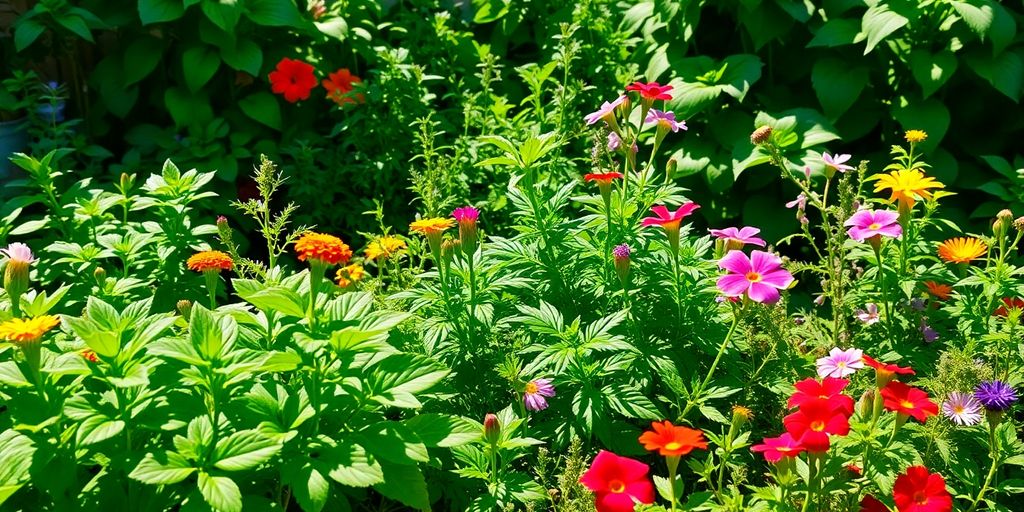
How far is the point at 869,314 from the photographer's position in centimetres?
252

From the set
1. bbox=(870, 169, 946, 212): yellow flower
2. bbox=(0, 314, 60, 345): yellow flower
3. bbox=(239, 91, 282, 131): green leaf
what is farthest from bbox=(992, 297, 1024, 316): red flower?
bbox=(239, 91, 282, 131): green leaf

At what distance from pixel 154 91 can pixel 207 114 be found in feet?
1.25

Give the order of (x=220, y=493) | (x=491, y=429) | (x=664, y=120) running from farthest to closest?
(x=664, y=120)
(x=491, y=429)
(x=220, y=493)

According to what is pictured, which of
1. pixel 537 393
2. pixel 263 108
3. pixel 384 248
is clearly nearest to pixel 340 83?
pixel 263 108

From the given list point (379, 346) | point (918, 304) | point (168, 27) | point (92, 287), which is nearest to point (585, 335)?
point (379, 346)

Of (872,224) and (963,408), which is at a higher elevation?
(872,224)

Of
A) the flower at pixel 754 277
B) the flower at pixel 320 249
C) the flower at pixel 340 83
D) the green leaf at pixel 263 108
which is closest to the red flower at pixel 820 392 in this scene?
the flower at pixel 754 277

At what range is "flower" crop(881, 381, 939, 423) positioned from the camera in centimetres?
170

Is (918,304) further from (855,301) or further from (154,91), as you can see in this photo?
(154,91)

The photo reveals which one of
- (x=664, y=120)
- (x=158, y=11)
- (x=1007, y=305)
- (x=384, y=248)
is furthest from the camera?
(x=158, y=11)

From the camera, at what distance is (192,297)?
2539 mm

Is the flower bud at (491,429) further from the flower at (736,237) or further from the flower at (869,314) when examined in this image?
the flower at (869,314)

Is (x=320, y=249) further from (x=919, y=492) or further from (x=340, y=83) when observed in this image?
(x=340, y=83)

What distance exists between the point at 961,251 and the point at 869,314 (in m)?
0.28
